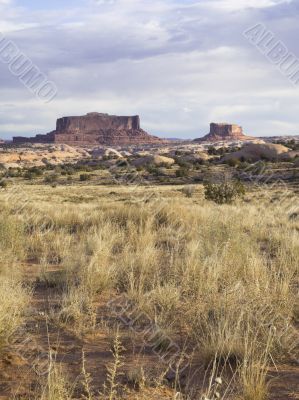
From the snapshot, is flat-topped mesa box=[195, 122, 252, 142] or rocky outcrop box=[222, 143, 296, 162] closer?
rocky outcrop box=[222, 143, 296, 162]

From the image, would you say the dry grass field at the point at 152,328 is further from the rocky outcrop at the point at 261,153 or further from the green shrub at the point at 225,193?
the rocky outcrop at the point at 261,153

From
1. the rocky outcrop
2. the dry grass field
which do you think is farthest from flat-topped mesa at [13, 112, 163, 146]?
the dry grass field

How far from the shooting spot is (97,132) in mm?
156750

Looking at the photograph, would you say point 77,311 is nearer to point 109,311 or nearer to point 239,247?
point 109,311

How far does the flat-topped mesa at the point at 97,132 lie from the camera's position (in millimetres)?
145163

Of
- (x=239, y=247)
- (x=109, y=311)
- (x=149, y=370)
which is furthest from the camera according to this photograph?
(x=239, y=247)

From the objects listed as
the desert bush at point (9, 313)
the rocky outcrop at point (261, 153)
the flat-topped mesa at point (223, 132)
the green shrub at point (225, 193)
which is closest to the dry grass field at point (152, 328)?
the desert bush at point (9, 313)

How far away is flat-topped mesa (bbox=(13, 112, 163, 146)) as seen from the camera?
5715 inches

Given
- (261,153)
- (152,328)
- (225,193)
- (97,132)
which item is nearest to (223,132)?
(97,132)

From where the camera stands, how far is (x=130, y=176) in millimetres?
38625

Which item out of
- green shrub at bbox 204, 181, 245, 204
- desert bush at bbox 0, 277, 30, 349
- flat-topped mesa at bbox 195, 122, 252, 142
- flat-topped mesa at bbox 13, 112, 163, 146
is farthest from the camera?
flat-topped mesa at bbox 195, 122, 252, 142

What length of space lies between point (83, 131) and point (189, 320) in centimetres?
15363

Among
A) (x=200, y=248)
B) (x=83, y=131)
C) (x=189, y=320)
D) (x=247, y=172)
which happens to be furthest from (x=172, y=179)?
(x=83, y=131)

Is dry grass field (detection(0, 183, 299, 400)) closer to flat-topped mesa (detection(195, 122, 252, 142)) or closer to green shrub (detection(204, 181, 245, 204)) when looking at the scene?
green shrub (detection(204, 181, 245, 204))
